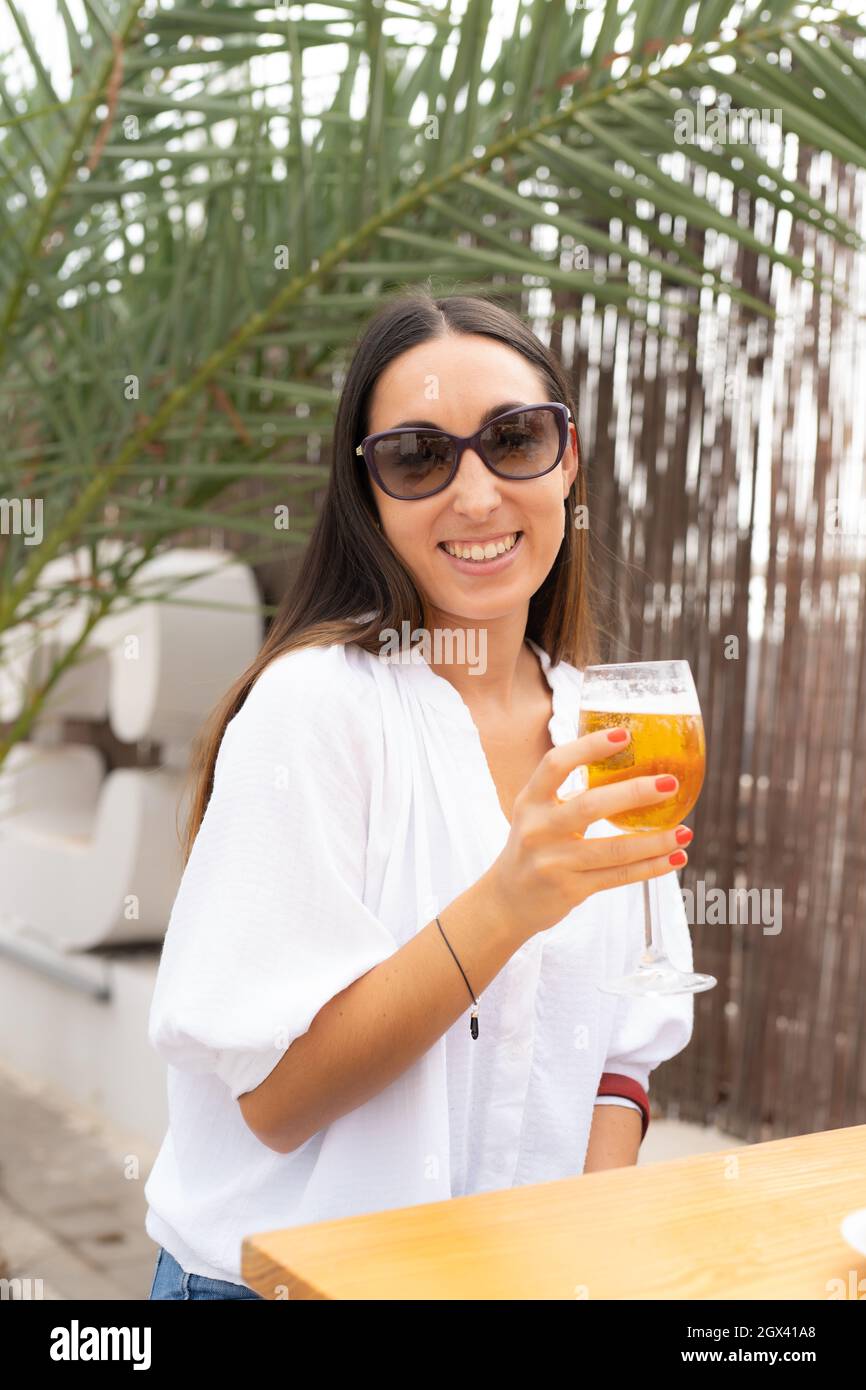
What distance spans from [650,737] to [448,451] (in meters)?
0.47

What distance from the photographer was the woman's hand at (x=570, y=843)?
1.17 metres

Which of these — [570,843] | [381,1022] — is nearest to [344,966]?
[381,1022]

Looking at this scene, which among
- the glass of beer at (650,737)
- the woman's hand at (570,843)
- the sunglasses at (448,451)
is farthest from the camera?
the sunglasses at (448,451)

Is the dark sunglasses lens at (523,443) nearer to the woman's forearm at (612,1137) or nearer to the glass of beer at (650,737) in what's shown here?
the glass of beer at (650,737)

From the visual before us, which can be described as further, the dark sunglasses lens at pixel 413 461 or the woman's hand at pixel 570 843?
the dark sunglasses lens at pixel 413 461

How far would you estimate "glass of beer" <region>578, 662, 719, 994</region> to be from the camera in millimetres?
1288

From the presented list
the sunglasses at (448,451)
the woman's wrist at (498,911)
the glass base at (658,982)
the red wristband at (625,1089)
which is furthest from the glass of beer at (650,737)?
the red wristband at (625,1089)

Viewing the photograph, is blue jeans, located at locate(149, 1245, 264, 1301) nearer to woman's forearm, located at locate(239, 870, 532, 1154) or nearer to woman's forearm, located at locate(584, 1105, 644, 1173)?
woman's forearm, located at locate(239, 870, 532, 1154)

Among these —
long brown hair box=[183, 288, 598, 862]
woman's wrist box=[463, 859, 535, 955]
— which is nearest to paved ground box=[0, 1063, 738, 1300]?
long brown hair box=[183, 288, 598, 862]

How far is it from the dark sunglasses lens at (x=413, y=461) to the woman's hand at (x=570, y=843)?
0.51 m

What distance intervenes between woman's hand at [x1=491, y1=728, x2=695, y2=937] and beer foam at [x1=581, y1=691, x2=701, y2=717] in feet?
0.36

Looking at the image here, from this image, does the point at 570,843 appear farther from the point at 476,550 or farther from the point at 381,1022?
the point at 476,550

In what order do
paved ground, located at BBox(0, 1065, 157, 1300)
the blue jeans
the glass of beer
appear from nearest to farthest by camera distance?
the glass of beer → the blue jeans → paved ground, located at BBox(0, 1065, 157, 1300)

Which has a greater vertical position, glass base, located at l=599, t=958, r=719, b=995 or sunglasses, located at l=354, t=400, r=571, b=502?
sunglasses, located at l=354, t=400, r=571, b=502
